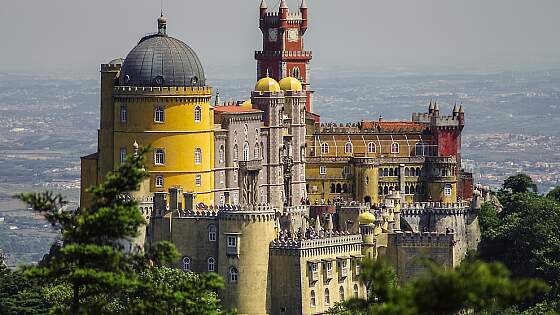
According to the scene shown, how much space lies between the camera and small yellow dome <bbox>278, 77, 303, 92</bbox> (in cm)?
14388

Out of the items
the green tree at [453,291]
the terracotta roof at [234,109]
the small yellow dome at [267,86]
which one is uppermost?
the small yellow dome at [267,86]

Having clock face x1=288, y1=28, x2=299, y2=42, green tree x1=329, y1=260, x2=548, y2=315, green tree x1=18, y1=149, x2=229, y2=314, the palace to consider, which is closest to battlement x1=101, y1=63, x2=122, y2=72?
the palace

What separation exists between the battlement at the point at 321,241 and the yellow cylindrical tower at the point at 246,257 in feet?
2.64

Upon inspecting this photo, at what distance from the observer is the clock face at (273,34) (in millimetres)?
161000

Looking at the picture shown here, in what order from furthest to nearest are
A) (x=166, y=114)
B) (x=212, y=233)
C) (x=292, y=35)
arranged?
(x=292, y=35), (x=166, y=114), (x=212, y=233)

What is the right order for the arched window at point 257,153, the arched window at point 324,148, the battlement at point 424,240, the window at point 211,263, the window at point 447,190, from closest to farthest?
the window at point 211,263 → the battlement at point 424,240 → the arched window at point 257,153 → the window at point 447,190 → the arched window at point 324,148

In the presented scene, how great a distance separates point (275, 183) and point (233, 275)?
1772 cm

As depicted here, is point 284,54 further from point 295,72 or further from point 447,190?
point 447,190

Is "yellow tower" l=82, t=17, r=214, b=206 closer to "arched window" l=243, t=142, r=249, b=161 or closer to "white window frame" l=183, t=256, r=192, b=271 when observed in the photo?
"arched window" l=243, t=142, r=249, b=161

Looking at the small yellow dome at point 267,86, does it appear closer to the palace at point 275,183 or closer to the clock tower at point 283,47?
the palace at point 275,183

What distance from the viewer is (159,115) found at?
130 m

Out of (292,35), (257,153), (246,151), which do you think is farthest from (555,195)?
(246,151)

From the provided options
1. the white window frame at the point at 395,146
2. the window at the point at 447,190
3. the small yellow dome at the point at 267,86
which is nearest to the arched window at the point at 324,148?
the white window frame at the point at 395,146

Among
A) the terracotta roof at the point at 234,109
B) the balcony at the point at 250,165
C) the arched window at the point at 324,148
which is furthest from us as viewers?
the arched window at the point at 324,148
